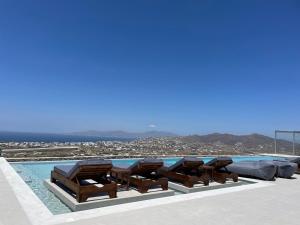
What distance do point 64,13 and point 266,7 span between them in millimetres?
10325

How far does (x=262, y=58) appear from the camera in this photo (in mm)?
19391

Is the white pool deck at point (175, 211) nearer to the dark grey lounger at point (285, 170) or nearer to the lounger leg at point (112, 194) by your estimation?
the lounger leg at point (112, 194)

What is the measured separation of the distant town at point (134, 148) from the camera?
539 inches

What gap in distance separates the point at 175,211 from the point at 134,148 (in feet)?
47.6

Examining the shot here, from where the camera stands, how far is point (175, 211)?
15.4 ft

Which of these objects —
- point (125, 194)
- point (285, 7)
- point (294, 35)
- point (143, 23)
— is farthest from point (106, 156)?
point (294, 35)

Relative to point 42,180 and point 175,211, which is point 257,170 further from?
point 42,180

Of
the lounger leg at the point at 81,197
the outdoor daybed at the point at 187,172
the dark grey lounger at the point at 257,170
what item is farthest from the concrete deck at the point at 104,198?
the dark grey lounger at the point at 257,170

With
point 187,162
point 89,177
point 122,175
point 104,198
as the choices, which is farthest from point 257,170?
point 89,177

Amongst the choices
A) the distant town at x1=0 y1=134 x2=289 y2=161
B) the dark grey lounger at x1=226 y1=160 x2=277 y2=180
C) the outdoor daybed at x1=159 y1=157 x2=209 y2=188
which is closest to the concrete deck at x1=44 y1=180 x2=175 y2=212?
the outdoor daybed at x1=159 y1=157 x2=209 y2=188

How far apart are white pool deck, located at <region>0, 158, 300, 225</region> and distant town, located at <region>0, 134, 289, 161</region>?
7711 mm

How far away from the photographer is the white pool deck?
4066 millimetres

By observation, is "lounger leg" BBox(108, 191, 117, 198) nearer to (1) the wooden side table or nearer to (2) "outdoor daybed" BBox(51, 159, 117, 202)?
(2) "outdoor daybed" BBox(51, 159, 117, 202)

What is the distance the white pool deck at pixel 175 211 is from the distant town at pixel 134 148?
25.3 ft
